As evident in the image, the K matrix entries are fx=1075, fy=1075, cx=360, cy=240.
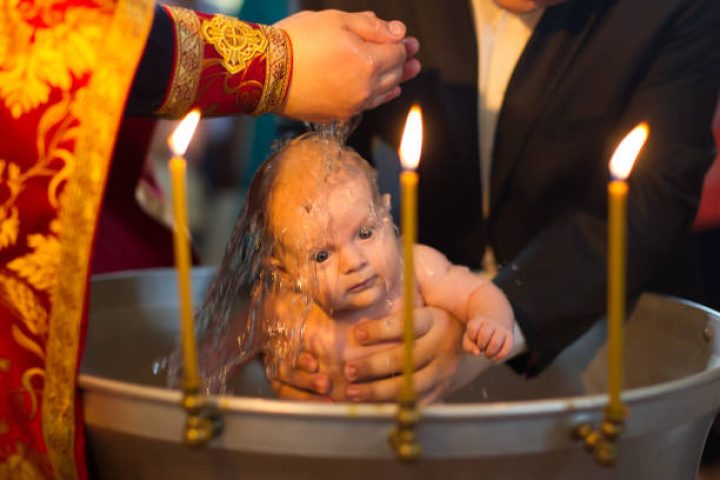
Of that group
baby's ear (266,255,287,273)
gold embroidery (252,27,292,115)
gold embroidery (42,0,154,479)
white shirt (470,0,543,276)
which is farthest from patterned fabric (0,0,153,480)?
white shirt (470,0,543,276)

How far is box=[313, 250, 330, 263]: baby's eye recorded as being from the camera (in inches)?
35.4

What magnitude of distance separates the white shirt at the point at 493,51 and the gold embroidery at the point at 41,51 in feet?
1.63

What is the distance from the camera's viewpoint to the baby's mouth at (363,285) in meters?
0.91

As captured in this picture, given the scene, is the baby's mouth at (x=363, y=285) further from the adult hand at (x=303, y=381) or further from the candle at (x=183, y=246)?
the candle at (x=183, y=246)

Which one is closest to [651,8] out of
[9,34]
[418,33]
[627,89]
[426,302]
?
[627,89]

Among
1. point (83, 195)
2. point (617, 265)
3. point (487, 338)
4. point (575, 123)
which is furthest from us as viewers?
point (575, 123)

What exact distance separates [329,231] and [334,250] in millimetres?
17

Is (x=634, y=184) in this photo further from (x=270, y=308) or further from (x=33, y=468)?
(x=33, y=468)

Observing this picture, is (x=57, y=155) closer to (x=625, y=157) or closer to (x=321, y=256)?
(x=321, y=256)

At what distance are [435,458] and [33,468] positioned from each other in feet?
1.02

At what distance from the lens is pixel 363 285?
2.98 feet

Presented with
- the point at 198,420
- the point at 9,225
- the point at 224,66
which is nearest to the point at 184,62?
the point at 224,66

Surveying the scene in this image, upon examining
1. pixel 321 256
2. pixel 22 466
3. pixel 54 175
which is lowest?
pixel 22 466

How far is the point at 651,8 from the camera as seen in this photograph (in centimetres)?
106
